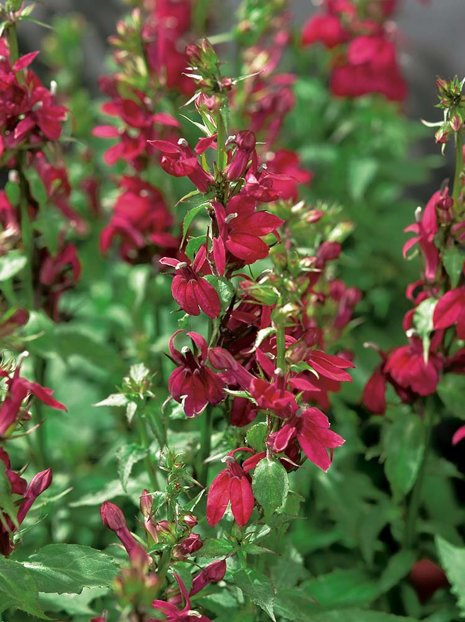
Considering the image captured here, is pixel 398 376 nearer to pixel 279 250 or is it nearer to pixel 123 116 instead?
pixel 279 250

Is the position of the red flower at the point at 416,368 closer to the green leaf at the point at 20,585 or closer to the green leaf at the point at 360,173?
the green leaf at the point at 20,585

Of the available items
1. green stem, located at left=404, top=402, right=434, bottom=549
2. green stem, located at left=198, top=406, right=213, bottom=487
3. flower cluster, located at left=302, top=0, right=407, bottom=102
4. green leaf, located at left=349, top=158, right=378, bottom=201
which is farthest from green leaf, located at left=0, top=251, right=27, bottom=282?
flower cluster, located at left=302, top=0, right=407, bottom=102

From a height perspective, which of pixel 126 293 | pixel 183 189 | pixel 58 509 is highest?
pixel 183 189

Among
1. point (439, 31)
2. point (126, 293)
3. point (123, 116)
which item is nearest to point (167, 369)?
point (126, 293)

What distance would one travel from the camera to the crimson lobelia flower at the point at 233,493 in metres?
0.88

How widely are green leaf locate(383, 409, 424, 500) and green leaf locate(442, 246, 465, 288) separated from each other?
0.71 feet

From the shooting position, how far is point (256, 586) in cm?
93

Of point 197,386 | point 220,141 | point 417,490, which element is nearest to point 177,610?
point 197,386

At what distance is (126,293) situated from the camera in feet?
5.48

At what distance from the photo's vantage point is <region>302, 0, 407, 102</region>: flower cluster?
1.88 meters

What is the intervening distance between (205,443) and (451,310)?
307mm

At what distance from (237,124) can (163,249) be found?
1.16 feet

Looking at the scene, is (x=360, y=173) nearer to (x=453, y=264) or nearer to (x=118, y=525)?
(x=453, y=264)

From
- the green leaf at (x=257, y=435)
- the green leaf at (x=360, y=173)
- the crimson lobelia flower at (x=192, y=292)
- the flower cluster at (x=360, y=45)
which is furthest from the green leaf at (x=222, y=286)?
the flower cluster at (x=360, y=45)
